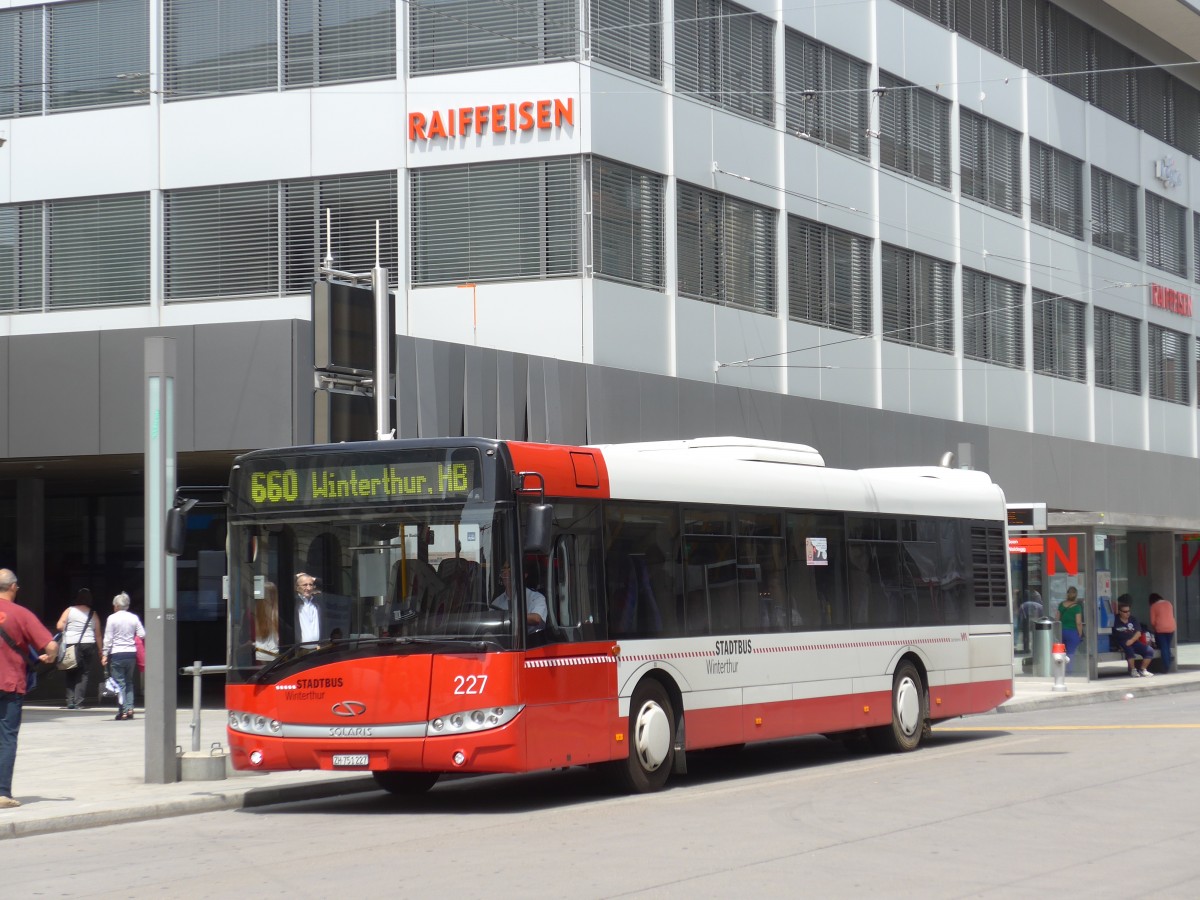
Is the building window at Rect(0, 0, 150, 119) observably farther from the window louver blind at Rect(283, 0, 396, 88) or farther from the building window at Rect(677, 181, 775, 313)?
the building window at Rect(677, 181, 775, 313)

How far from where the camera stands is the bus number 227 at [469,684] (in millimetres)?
12922

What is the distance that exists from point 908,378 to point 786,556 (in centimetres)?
1912

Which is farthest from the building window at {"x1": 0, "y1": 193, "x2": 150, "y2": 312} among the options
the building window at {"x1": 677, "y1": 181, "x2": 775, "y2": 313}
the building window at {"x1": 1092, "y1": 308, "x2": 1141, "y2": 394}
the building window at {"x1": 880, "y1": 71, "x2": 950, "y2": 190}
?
the building window at {"x1": 1092, "y1": 308, "x2": 1141, "y2": 394}

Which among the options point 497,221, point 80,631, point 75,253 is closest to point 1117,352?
point 497,221

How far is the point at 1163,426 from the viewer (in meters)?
46.5

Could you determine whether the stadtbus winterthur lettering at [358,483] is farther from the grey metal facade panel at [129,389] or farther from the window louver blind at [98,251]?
the window louver blind at [98,251]

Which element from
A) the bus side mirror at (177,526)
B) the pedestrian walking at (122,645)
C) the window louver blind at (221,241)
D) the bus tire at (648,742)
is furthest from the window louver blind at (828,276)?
the bus side mirror at (177,526)

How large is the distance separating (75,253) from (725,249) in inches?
428

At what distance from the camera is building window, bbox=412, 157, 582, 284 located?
2655cm

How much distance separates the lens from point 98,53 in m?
29.3

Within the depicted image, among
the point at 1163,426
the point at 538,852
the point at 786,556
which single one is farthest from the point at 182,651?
the point at 1163,426

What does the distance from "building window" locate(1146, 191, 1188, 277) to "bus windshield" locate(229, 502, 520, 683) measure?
121 feet

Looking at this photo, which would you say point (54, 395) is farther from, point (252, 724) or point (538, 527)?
point (538, 527)

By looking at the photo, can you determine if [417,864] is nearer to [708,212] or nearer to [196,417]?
[196,417]
